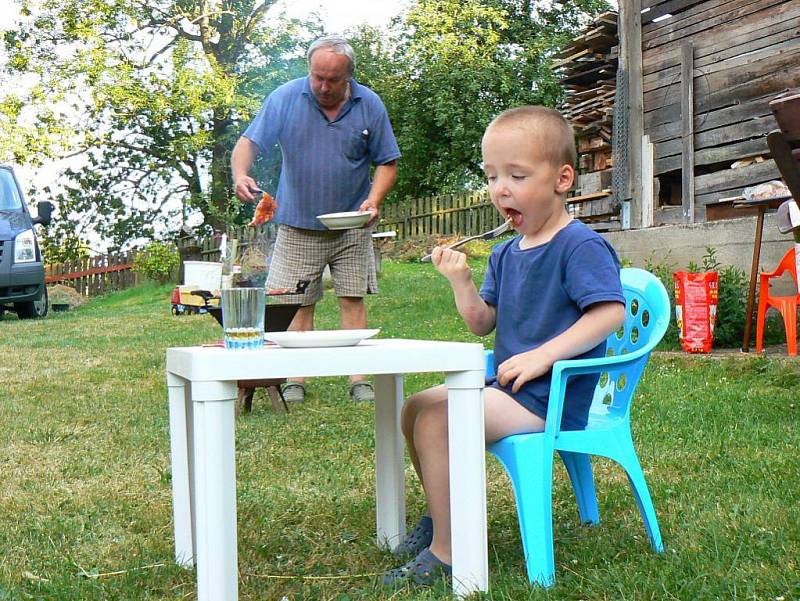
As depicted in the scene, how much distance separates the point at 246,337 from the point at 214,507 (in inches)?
13.9

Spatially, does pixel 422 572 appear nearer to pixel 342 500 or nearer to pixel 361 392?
pixel 342 500

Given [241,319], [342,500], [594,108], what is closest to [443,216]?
[594,108]

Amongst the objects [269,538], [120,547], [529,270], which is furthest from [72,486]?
[529,270]

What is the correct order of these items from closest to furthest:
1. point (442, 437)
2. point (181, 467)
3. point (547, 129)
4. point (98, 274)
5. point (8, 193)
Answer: point (442, 437)
point (547, 129)
point (181, 467)
point (8, 193)
point (98, 274)

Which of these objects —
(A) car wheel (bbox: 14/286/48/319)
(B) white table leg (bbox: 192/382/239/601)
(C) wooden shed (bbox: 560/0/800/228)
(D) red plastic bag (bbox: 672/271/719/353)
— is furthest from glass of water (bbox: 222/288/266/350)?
(A) car wheel (bbox: 14/286/48/319)

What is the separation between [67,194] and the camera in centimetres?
2119

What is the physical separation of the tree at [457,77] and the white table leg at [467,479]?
2247cm

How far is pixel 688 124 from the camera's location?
30.2ft

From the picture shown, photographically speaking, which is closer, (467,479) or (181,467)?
(467,479)

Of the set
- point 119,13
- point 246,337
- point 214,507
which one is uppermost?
point 119,13

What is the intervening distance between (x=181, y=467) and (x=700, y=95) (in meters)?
8.00

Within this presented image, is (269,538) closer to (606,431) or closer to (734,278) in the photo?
(606,431)

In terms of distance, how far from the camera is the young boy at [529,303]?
81.4 inches

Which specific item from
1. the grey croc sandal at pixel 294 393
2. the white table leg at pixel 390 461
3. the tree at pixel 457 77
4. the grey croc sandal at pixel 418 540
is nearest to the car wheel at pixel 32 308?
the grey croc sandal at pixel 294 393
